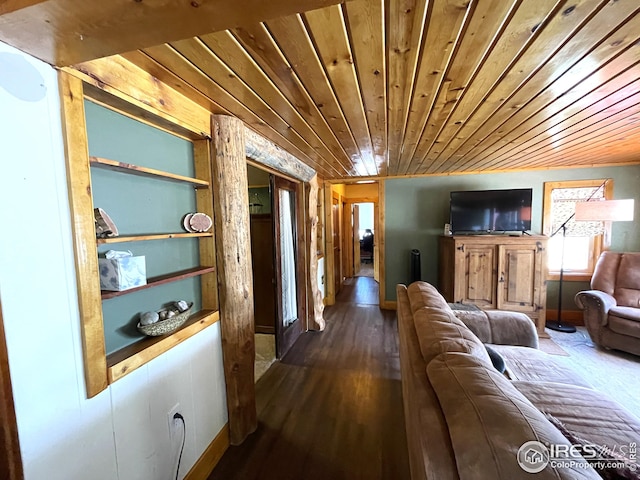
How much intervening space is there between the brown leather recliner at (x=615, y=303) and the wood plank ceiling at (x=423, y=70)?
5.54 feet

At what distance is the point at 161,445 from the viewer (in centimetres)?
129

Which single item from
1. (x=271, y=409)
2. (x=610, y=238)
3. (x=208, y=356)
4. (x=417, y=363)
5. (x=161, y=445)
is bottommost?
(x=271, y=409)

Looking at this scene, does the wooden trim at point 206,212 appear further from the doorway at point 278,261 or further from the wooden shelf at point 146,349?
the doorway at point 278,261

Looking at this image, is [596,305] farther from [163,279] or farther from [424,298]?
[163,279]

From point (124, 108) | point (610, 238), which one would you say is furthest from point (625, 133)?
point (124, 108)

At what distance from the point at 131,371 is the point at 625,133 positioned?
13.0 feet

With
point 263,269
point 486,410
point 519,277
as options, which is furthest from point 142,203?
point 519,277

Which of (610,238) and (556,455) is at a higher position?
(610,238)

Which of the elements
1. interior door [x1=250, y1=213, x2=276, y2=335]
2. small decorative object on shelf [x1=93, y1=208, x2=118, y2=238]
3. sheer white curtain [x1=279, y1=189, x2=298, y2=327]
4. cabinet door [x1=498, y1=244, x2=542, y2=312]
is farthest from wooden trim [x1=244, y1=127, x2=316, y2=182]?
cabinet door [x1=498, y1=244, x2=542, y2=312]

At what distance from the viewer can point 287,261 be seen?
3.17 metres

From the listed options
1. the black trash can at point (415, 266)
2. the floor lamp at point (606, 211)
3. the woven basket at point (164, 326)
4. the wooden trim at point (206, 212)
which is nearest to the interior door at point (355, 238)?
the black trash can at point (415, 266)

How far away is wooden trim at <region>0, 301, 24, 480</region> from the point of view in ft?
2.56

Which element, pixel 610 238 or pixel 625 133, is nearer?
pixel 625 133

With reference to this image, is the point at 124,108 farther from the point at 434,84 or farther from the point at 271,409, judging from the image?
the point at 271,409
